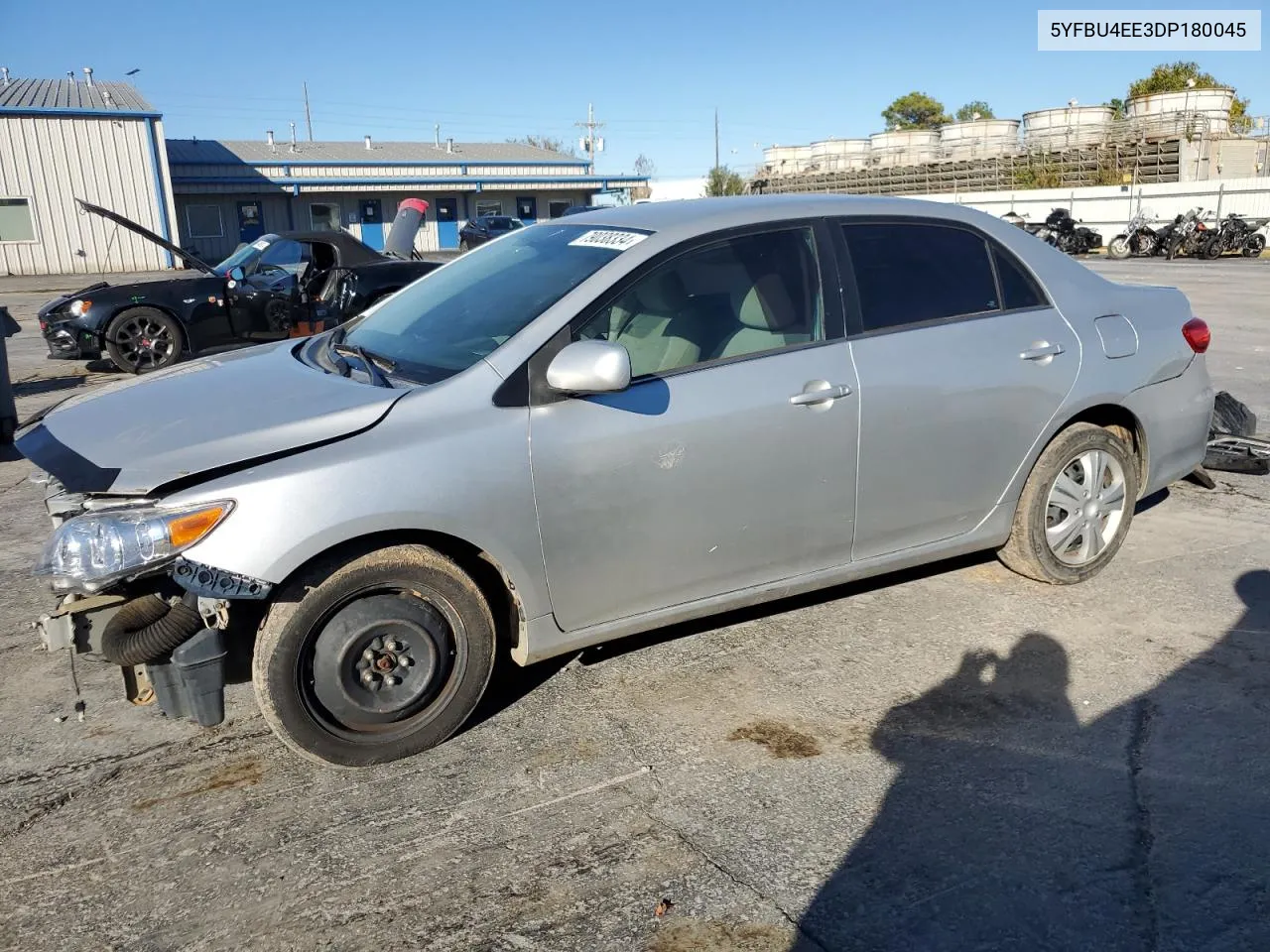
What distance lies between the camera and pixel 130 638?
3.06 metres

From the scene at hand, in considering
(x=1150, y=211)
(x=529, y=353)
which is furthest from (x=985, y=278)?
(x=1150, y=211)

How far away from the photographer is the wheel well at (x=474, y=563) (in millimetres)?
3061

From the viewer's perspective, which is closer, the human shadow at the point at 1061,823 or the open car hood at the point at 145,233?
the human shadow at the point at 1061,823

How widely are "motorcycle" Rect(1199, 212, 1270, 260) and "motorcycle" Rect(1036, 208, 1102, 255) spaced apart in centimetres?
434

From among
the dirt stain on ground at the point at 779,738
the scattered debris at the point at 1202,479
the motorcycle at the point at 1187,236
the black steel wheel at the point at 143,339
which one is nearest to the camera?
the dirt stain on ground at the point at 779,738

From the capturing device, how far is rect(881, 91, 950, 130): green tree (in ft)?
275

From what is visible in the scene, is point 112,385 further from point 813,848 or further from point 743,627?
point 813,848

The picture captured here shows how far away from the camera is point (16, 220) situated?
31.6m

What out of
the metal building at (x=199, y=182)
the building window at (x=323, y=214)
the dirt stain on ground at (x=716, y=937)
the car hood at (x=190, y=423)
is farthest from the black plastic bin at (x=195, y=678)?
the building window at (x=323, y=214)

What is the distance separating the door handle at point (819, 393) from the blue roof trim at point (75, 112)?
34.7 meters

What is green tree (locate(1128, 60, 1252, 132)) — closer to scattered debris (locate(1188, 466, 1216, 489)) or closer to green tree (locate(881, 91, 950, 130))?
green tree (locate(881, 91, 950, 130))

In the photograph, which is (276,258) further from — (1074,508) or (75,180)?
(75,180)

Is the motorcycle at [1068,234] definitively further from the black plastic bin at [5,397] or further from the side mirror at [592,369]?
the side mirror at [592,369]

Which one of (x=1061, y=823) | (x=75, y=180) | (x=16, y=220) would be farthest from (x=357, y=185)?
(x=1061, y=823)
